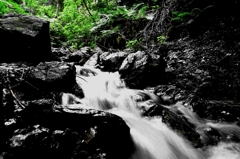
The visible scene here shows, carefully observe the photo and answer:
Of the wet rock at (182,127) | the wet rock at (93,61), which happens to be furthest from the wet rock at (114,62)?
the wet rock at (182,127)

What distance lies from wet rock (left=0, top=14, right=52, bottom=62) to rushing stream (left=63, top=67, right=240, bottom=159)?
5.21ft

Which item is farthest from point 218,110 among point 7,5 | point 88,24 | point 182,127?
point 88,24

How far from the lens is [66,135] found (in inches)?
98.7

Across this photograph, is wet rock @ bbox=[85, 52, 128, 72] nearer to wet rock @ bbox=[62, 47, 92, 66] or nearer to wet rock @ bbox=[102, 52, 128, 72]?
wet rock @ bbox=[102, 52, 128, 72]

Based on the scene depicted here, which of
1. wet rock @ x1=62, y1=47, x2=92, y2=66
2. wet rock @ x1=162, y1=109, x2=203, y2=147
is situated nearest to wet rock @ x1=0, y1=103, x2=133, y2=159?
wet rock @ x1=162, y1=109, x2=203, y2=147

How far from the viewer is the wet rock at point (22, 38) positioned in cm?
463

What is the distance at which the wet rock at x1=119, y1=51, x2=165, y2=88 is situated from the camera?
544cm

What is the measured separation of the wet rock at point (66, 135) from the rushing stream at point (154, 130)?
19.7 inches

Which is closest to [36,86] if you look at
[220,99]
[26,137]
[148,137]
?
[26,137]

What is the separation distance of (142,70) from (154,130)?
2.20 metres

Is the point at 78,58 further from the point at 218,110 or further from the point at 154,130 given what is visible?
the point at 218,110

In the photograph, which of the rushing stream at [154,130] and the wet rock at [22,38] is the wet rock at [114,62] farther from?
the wet rock at [22,38]

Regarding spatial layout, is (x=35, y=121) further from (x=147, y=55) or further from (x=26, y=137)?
(x=147, y=55)

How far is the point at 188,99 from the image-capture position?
464 centimetres
